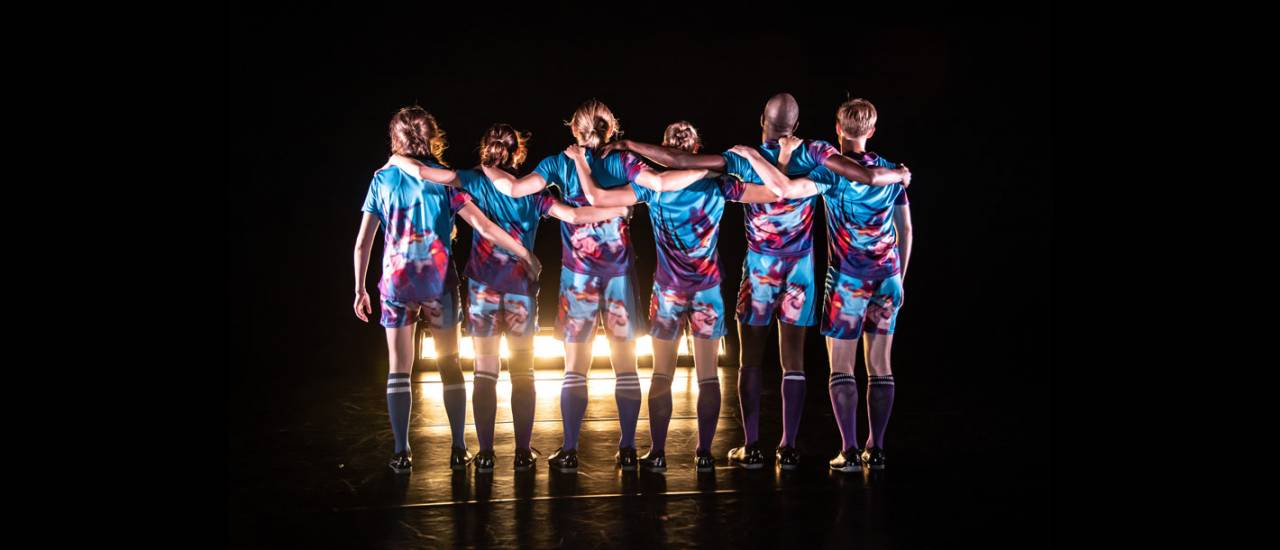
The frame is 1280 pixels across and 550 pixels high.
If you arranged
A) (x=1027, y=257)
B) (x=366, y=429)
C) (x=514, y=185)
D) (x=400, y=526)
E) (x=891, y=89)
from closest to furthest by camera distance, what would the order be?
(x=400, y=526)
(x=514, y=185)
(x=366, y=429)
(x=891, y=89)
(x=1027, y=257)

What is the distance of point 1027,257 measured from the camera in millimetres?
8359

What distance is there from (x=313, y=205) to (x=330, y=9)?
132 centimetres

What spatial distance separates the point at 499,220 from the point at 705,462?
1.38 meters

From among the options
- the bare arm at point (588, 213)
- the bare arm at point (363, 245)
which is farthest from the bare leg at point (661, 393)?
the bare arm at point (363, 245)

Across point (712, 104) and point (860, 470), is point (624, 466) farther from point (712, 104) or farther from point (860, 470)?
point (712, 104)

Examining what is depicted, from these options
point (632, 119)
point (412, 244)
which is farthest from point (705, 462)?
point (632, 119)

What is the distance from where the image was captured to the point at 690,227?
4.70 meters

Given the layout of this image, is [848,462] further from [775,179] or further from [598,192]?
[598,192]

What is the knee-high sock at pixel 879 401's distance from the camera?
4836mm

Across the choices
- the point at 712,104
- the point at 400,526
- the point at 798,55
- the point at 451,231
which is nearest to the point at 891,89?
the point at 798,55

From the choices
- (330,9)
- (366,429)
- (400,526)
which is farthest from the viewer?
(330,9)

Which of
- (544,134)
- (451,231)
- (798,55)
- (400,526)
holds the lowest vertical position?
(400,526)

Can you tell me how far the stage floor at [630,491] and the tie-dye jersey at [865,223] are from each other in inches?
35.9

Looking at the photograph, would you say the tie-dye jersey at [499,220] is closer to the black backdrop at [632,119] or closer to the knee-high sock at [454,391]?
the knee-high sock at [454,391]
